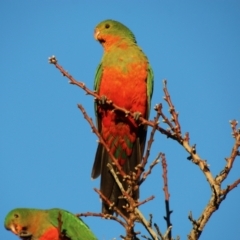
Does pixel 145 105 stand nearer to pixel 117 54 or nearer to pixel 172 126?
pixel 117 54

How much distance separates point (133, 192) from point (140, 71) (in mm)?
2884

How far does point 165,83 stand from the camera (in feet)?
11.2

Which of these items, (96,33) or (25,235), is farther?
(96,33)

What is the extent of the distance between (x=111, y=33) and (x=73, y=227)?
345 cm

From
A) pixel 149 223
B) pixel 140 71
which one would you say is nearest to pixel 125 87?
pixel 140 71

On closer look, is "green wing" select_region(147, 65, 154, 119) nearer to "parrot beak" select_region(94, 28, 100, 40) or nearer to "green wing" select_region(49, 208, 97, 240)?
"parrot beak" select_region(94, 28, 100, 40)

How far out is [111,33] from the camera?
6.77 m

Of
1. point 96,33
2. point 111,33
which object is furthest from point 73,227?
point 96,33

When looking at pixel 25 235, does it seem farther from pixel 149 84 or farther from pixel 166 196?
pixel 149 84

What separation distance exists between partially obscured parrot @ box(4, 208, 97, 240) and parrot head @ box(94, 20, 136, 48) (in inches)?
121

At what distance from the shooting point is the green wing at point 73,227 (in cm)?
441

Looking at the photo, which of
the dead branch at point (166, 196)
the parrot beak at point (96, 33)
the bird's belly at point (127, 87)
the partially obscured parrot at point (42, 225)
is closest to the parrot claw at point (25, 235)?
the partially obscured parrot at point (42, 225)

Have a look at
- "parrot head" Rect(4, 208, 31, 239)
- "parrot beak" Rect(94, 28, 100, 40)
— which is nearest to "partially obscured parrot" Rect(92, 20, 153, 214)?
"parrot beak" Rect(94, 28, 100, 40)

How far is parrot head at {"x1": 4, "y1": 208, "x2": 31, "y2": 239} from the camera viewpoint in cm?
452
